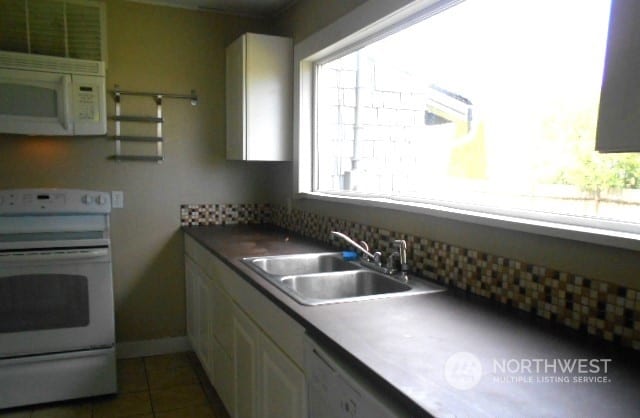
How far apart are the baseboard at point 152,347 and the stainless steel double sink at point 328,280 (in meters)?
1.52

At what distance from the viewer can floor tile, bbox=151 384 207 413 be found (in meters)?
2.64

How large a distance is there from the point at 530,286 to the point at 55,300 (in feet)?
7.90

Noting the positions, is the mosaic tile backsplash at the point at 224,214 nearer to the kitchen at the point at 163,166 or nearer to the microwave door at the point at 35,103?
the kitchen at the point at 163,166

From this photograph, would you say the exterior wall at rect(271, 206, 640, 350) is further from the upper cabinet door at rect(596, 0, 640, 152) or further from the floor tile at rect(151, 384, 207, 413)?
the floor tile at rect(151, 384, 207, 413)

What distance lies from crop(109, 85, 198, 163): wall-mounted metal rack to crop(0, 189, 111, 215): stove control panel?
38 cm

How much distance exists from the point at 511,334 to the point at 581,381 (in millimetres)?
259

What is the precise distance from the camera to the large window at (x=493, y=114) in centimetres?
135

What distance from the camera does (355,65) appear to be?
2740mm

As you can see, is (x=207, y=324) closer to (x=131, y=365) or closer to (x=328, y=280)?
(x=131, y=365)

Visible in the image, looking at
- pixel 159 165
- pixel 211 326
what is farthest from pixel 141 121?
pixel 211 326

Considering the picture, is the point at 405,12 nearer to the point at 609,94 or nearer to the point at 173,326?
the point at 609,94

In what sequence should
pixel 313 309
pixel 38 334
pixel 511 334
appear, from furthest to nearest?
pixel 38 334 < pixel 313 309 < pixel 511 334

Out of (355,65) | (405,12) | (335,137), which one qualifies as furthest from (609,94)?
(335,137)

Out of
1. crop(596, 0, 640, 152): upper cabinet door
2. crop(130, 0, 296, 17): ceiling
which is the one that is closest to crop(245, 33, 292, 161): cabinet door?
crop(130, 0, 296, 17): ceiling
